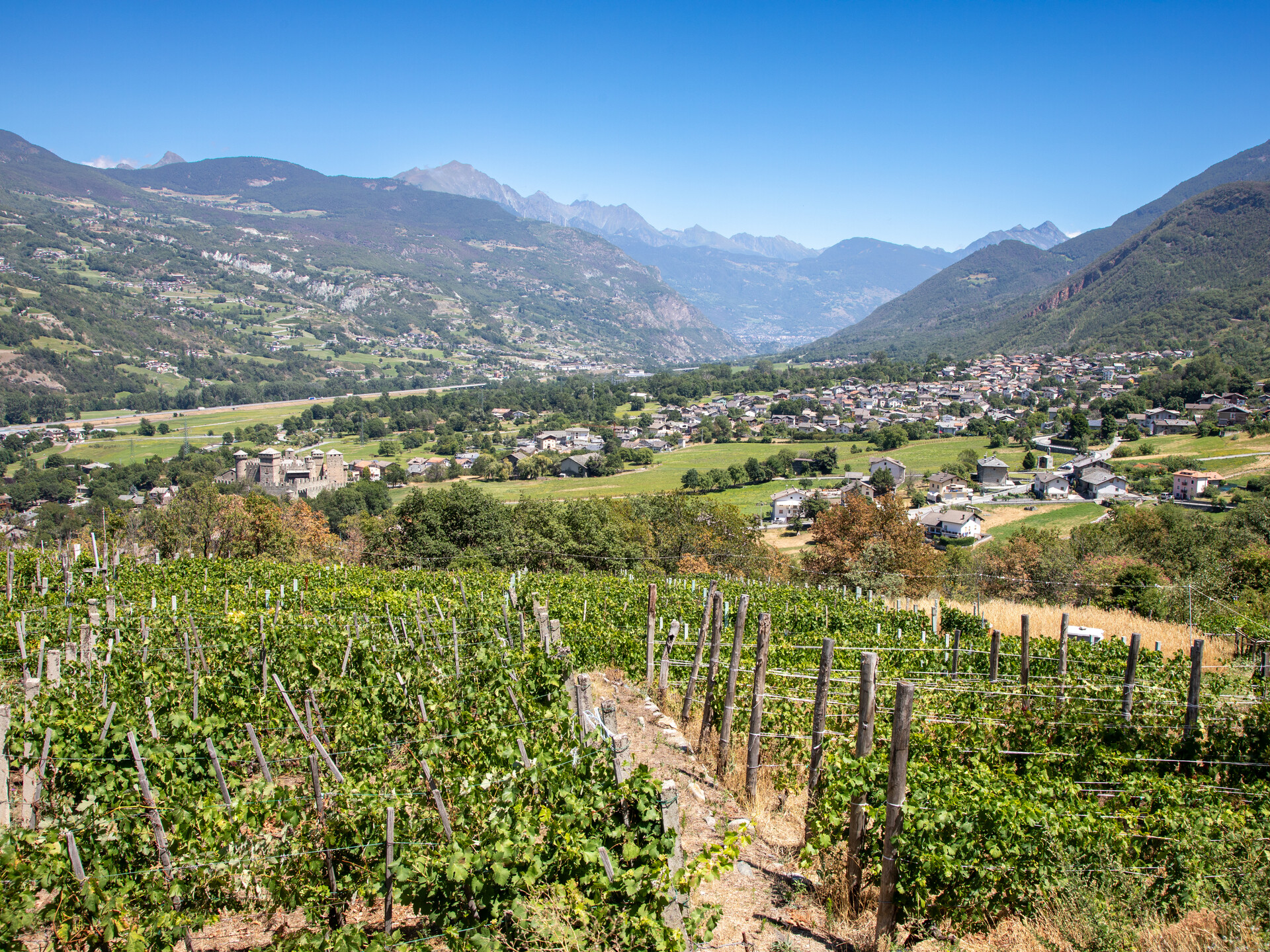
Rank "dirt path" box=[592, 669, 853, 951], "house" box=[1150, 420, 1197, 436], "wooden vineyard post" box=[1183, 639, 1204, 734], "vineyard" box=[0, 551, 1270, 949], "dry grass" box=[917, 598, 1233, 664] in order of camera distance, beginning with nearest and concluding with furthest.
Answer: "vineyard" box=[0, 551, 1270, 949] < "dirt path" box=[592, 669, 853, 951] < "wooden vineyard post" box=[1183, 639, 1204, 734] < "dry grass" box=[917, 598, 1233, 664] < "house" box=[1150, 420, 1197, 436]

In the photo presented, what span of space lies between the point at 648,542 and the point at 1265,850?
3877cm

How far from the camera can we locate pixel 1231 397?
8744 cm

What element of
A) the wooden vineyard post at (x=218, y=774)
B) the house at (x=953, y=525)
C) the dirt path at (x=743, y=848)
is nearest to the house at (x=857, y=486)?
the house at (x=953, y=525)

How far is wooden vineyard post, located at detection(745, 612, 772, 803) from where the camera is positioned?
6938 mm

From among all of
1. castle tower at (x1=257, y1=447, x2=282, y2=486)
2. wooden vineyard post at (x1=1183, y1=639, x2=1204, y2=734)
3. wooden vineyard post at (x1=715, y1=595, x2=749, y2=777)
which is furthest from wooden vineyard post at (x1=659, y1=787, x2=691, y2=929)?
castle tower at (x1=257, y1=447, x2=282, y2=486)

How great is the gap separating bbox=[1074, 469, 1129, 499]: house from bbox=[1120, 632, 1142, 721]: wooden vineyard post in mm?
64565

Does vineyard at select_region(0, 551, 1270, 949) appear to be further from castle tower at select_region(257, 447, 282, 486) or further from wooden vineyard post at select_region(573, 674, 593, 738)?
castle tower at select_region(257, 447, 282, 486)

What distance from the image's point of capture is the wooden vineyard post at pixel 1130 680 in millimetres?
7961

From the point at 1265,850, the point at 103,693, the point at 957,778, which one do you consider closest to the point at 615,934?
the point at 957,778

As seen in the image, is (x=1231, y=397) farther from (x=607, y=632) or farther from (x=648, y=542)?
(x=607, y=632)

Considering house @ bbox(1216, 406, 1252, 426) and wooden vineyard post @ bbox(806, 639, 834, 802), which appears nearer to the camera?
wooden vineyard post @ bbox(806, 639, 834, 802)

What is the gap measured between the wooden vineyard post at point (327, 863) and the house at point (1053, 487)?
72.7 metres

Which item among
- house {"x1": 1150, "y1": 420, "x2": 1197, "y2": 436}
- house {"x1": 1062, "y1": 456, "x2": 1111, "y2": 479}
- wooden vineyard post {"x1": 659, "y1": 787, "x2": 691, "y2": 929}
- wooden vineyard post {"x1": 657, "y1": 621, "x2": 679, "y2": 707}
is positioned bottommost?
house {"x1": 1062, "y1": 456, "x2": 1111, "y2": 479}

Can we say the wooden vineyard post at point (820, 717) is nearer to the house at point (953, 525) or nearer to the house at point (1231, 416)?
the house at point (953, 525)
